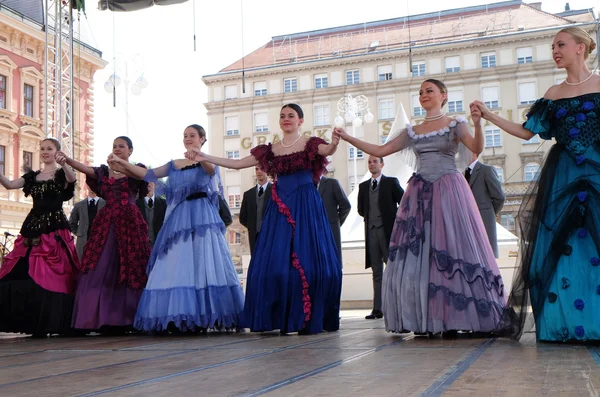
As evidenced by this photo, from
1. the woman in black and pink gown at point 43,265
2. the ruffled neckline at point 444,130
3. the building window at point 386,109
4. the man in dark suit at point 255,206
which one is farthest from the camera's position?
the building window at point 386,109

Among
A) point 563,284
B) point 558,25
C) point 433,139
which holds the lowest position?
point 563,284

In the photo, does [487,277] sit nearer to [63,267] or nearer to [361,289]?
[63,267]

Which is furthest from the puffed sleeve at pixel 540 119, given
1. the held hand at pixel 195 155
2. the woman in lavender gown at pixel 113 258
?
the woman in lavender gown at pixel 113 258

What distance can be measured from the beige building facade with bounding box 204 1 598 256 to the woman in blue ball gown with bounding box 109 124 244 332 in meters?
32.9

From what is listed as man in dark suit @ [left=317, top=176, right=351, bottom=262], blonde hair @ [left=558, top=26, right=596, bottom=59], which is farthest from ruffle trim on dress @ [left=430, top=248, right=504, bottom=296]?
man in dark suit @ [left=317, top=176, right=351, bottom=262]

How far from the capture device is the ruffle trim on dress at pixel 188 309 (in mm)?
5617

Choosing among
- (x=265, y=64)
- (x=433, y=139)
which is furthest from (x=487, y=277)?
(x=265, y=64)

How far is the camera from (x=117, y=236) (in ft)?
20.4

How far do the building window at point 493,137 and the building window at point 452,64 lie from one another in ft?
13.2

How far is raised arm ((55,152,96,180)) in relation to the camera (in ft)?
19.7

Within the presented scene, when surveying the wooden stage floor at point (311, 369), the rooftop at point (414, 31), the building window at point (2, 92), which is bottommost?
the wooden stage floor at point (311, 369)

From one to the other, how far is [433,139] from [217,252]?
6.75ft

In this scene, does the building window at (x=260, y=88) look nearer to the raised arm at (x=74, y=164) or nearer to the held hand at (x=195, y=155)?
the raised arm at (x=74, y=164)

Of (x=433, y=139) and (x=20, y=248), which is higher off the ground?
(x=433, y=139)
